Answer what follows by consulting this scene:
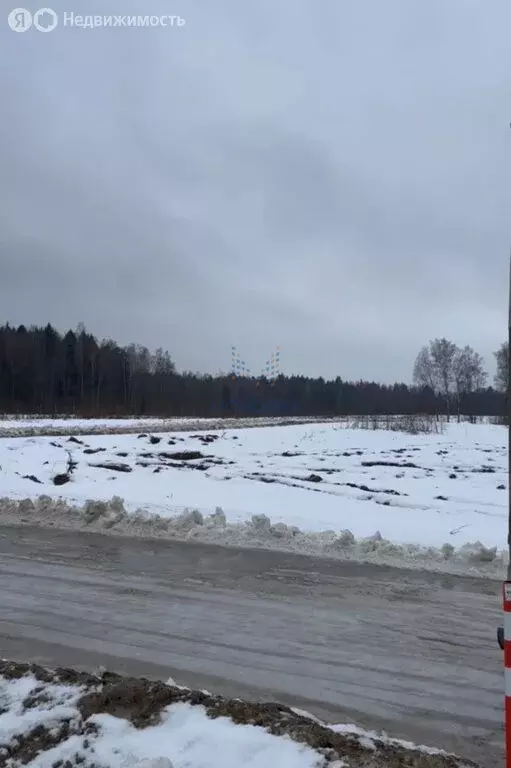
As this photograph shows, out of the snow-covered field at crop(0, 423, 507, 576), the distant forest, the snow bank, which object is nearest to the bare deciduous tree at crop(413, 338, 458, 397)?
the distant forest

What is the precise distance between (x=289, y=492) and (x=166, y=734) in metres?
12.4

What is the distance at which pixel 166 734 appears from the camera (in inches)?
149

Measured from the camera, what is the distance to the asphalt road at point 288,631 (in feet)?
15.0

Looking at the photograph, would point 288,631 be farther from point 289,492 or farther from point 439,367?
point 439,367

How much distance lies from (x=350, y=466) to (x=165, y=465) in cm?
691

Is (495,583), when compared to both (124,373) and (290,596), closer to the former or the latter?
(290,596)

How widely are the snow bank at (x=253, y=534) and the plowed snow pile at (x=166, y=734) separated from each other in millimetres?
5274

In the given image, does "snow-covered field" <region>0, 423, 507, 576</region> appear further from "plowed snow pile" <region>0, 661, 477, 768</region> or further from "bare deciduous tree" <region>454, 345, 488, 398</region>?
"bare deciduous tree" <region>454, 345, 488, 398</region>

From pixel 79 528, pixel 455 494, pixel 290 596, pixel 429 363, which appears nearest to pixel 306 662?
pixel 290 596

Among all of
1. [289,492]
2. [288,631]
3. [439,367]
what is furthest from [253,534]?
[439,367]

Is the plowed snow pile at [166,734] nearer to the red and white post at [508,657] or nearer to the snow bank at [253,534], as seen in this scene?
the red and white post at [508,657]

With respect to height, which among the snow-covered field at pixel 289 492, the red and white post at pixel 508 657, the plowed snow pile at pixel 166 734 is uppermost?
the red and white post at pixel 508 657

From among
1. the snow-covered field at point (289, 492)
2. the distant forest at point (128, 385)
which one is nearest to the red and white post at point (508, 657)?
the snow-covered field at point (289, 492)

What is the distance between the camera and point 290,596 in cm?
735
